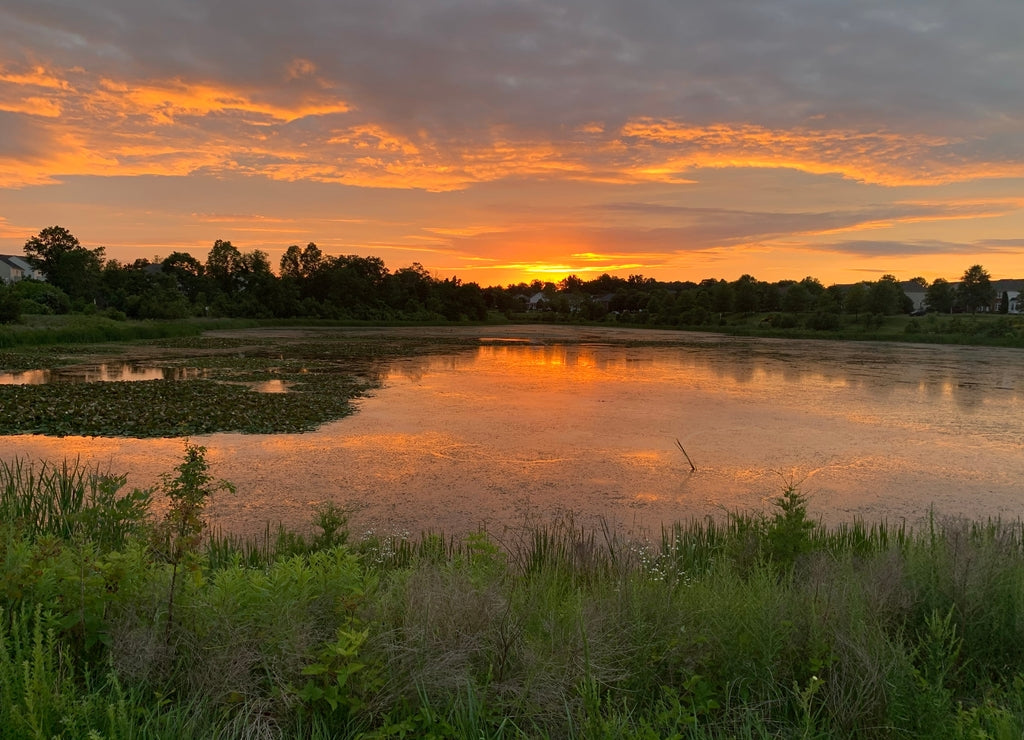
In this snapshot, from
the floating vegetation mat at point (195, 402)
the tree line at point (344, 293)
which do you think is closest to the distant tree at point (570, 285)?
the tree line at point (344, 293)

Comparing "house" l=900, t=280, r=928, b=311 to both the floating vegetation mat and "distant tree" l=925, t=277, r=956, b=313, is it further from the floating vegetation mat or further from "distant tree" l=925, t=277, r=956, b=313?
the floating vegetation mat

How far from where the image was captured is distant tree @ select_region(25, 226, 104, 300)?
51938 mm

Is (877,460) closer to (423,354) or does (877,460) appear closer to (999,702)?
(999,702)

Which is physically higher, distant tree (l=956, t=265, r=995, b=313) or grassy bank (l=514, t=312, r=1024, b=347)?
distant tree (l=956, t=265, r=995, b=313)

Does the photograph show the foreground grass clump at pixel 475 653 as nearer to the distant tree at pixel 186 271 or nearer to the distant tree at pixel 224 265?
the distant tree at pixel 186 271

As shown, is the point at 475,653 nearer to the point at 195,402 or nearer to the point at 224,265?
the point at 195,402

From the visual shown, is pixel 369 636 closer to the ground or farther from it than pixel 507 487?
farther from it

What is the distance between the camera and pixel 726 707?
9.80 feet

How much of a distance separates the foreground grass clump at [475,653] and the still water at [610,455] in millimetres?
3227

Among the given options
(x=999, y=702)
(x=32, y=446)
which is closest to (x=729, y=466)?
(x=999, y=702)

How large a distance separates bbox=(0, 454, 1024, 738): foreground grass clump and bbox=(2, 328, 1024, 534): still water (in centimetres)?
323

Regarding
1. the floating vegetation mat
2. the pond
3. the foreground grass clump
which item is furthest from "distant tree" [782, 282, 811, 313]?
the foreground grass clump

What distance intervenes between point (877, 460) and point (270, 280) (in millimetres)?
68850

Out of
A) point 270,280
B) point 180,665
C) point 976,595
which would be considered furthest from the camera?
point 270,280
